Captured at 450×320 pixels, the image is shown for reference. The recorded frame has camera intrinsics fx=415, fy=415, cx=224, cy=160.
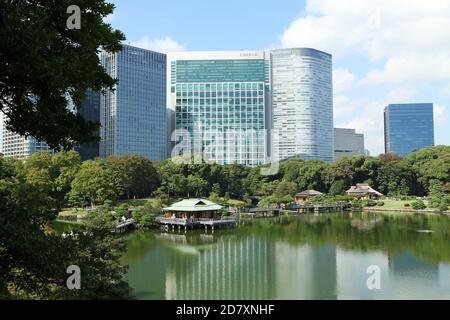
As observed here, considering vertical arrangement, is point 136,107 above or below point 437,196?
above

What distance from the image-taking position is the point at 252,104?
8156cm

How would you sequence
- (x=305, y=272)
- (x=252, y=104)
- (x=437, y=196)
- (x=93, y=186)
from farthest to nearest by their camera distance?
(x=252, y=104) < (x=437, y=196) < (x=93, y=186) < (x=305, y=272)

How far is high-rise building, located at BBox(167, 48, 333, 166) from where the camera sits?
251 feet

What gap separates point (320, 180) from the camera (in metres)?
54.6

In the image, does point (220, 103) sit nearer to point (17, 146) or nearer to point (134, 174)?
point (17, 146)

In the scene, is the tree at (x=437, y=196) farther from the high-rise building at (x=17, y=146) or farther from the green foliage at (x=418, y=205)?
the high-rise building at (x=17, y=146)

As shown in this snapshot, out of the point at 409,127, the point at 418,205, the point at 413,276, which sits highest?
the point at 409,127

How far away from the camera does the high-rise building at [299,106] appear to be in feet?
307

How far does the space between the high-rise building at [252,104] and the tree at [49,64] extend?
205 feet

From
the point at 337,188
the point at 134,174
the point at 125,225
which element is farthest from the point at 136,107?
the point at 125,225

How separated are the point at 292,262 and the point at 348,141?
110 meters

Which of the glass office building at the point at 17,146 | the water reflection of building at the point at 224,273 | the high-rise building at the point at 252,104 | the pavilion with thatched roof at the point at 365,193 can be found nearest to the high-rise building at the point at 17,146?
the glass office building at the point at 17,146

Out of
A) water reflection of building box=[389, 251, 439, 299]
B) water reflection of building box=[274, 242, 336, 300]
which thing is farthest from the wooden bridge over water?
water reflection of building box=[389, 251, 439, 299]

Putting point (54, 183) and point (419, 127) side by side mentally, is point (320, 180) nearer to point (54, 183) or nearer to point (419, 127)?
point (54, 183)
